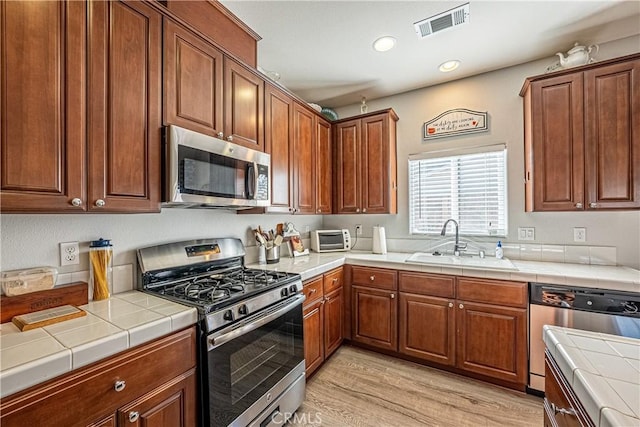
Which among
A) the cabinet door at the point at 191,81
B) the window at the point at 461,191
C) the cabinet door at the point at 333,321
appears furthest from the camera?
the window at the point at 461,191

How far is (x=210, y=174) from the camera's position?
1.66 m

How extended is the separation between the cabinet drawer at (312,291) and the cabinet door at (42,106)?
147cm

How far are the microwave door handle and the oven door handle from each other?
0.77 m

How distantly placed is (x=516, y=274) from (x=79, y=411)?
2.56 meters

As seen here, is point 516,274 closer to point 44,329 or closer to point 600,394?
point 600,394

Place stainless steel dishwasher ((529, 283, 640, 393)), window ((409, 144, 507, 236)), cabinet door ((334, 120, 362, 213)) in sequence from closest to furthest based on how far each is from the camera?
1. stainless steel dishwasher ((529, 283, 640, 393))
2. window ((409, 144, 507, 236))
3. cabinet door ((334, 120, 362, 213))

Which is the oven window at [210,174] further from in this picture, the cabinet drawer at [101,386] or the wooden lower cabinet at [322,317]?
the wooden lower cabinet at [322,317]

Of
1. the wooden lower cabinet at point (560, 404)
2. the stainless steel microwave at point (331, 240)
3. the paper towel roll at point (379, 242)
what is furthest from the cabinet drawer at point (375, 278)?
the wooden lower cabinet at point (560, 404)

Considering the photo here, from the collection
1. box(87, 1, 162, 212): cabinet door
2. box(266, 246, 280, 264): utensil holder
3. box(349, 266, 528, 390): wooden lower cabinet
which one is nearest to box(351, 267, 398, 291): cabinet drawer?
box(349, 266, 528, 390): wooden lower cabinet

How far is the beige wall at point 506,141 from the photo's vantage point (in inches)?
87.4

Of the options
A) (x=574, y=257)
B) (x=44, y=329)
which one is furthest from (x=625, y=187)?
(x=44, y=329)

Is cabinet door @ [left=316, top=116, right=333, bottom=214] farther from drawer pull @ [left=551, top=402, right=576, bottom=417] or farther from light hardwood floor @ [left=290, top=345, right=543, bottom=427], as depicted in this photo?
drawer pull @ [left=551, top=402, right=576, bottom=417]

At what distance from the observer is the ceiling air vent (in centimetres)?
188

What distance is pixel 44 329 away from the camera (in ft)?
3.46
